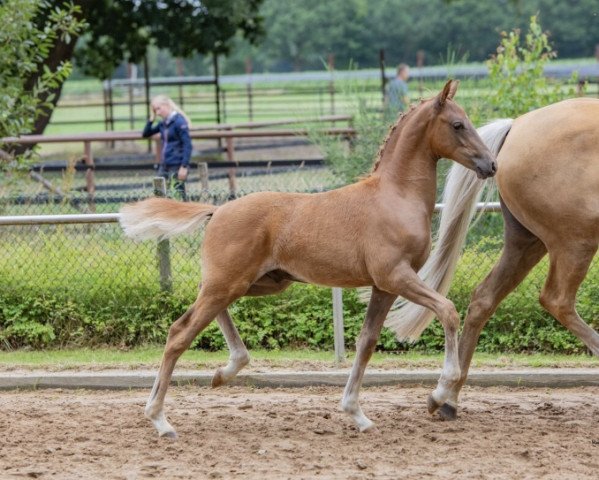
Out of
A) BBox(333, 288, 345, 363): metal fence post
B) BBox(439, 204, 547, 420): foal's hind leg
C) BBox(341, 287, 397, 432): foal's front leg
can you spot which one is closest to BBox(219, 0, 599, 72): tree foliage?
BBox(333, 288, 345, 363): metal fence post

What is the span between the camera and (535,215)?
19.3 ft

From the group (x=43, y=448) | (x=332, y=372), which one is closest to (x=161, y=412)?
(x=43, y=448)

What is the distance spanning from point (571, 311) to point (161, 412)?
7.80 feet

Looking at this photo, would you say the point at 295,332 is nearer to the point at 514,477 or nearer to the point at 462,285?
the point at 462,285

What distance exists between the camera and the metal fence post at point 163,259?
814 centimetres

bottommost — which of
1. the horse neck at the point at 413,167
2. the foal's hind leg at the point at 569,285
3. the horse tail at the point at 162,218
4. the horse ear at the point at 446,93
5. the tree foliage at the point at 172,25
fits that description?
the foal's hind leg at the point at 569,285

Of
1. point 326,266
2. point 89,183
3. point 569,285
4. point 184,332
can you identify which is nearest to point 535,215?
point 569,285

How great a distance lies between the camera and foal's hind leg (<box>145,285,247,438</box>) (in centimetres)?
544

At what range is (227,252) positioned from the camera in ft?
17.9

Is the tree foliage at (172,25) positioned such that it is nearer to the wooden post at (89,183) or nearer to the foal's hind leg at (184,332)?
the wooden post at (89,183)

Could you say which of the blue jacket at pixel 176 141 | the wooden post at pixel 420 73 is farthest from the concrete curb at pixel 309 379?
the blue jacket at pixel 176 141

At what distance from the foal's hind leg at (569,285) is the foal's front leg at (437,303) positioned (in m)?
0.97

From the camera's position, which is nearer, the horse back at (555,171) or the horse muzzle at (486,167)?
the horse muzzle at (486,167)

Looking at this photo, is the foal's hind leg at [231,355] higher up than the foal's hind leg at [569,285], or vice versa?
the foal's hind leg at [569,285]
